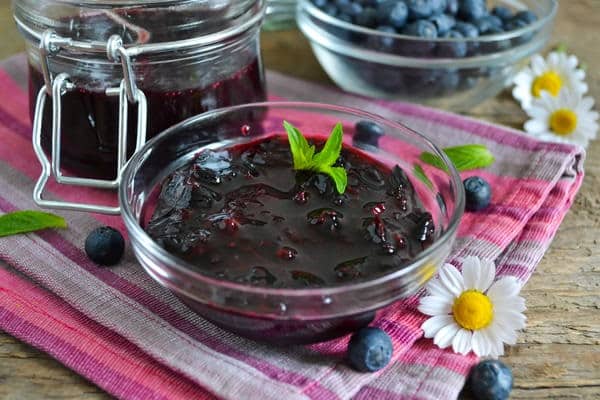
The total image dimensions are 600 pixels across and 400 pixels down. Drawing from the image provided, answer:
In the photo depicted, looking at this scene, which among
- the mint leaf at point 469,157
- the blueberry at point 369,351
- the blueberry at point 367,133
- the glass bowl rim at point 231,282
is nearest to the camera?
the glass bowl rim at point 231,282

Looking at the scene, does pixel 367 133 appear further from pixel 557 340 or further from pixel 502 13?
pixel 502 13

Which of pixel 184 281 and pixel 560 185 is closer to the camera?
pixel 184 281

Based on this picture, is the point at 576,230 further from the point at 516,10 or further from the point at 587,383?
the point at 516,10

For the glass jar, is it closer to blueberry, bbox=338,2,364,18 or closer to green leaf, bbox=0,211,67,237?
green leaf, bbox=0,211,67,237

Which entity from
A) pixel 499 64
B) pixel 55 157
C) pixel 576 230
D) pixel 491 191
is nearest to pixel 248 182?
pixel 55 157

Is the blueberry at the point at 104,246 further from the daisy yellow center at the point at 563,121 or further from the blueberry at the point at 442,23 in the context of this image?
the daisy yellow center at the point at 563,121

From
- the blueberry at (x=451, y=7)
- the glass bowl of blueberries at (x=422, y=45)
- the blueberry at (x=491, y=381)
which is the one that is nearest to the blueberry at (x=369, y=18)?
the glass bowl of blueberries at (x=422, y=45)
